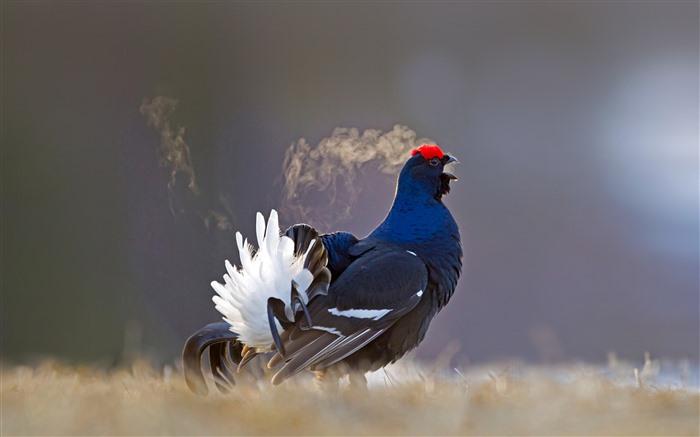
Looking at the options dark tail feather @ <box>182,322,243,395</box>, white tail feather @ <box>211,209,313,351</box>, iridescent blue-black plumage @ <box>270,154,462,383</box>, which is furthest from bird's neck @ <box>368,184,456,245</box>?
dark tail feather @ <box>182,322,243,395</box>

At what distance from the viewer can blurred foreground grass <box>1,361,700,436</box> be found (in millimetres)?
1139

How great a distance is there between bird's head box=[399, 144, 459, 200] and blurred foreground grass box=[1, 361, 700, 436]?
683mm

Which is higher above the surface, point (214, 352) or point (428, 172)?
point (428, 172)

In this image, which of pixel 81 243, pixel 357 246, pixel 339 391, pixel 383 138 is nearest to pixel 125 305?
pixel 81 243

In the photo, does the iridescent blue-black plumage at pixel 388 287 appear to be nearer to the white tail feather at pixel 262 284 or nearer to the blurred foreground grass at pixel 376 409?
the white tail feather at pixel 262 284

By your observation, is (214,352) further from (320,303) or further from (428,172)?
(428,172)

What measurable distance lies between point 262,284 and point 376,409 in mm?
604

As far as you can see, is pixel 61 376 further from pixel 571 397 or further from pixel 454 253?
pixel 571 397

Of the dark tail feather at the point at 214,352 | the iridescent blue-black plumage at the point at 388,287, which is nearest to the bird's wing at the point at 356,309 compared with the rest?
the iridescent blue-black plumage at the point at 388,287

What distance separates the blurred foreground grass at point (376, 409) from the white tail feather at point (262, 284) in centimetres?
28

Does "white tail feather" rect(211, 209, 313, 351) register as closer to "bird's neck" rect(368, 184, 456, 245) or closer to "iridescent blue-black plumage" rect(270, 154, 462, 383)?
"iridescent blue-black plumage" rect(270, 154, 462, 383)

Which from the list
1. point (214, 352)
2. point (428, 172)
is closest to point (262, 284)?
point (214, 352)

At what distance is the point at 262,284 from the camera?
1.77m

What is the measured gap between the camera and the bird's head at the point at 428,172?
2113mm
